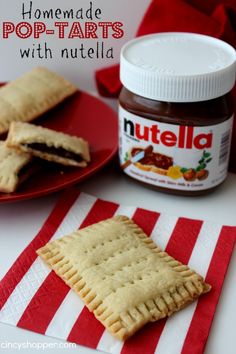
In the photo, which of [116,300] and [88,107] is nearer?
[116,300]

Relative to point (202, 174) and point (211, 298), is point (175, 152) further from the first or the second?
point (211, 298)

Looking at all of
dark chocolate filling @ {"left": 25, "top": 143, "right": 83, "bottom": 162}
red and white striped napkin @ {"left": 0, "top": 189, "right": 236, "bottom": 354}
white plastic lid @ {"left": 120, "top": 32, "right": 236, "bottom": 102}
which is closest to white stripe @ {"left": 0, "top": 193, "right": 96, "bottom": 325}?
red and white striped napkin @ {"left": 0, "top": 189, "right": 236, "bottom": 354}

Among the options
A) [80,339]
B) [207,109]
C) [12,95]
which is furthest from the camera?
[12,95]

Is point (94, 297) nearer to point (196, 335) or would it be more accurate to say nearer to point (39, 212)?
point (196, 335)

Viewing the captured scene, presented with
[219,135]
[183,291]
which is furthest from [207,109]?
[183,291]

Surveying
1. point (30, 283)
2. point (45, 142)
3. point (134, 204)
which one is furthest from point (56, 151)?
point (30, 283)

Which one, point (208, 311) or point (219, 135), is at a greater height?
point (219, 135)

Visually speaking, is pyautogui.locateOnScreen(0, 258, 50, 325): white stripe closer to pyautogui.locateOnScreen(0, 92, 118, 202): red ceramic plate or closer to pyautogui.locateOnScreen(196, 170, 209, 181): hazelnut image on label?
pyautogui.locateOnScreen(0, 92, 118, 202): red ceramic plate
